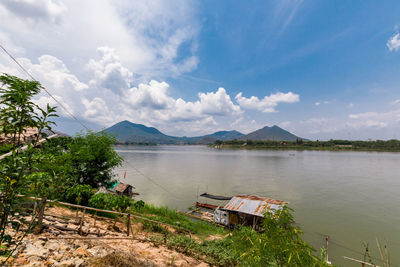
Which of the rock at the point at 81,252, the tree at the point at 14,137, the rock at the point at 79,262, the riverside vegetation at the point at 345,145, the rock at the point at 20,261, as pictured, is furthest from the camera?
the riverside vegetation at the point at 345,145

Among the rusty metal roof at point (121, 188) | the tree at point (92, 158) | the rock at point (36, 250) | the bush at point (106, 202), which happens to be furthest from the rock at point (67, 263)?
the rusty metal roof at point (121, 188)

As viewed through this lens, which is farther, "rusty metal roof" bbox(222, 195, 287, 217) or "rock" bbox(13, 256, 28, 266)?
"rusty metal roof" bbox(222, 195, 287, 217)

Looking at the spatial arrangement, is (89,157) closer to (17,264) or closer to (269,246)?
(17,264)

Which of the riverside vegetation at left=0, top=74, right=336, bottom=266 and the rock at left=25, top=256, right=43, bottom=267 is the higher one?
the riverside vegetation at left=0, top=74, right=336, bottom=266

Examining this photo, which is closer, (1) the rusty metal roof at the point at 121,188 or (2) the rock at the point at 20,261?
(2) the rock at the point at 20,261

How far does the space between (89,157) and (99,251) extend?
13295mm

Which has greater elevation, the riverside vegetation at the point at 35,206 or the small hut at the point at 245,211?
the riverside vegetation at the point at 35,206

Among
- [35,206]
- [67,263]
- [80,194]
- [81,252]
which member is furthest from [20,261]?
[80,194]

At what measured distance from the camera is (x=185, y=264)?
7.14 metres

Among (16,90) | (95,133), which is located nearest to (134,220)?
(95,133)

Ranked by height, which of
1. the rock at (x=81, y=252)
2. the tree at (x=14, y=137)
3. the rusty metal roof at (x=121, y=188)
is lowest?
the rusty metal roof at (x=121, y=188)

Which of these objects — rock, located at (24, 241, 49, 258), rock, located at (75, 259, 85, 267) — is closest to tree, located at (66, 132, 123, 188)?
rock, located at (24, 241, 49, 258)

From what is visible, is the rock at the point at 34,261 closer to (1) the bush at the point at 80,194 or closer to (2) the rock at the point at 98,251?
(2) the rock at the point at 98,251

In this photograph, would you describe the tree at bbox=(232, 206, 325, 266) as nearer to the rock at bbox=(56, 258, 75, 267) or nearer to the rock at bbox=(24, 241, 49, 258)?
the rock at bbox=(56, 258, 75, 267)
